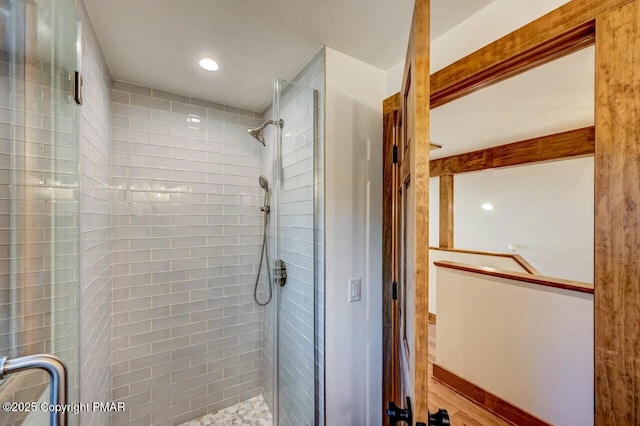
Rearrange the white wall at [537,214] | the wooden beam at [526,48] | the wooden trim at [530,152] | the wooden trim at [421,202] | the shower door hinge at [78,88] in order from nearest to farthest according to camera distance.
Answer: the wooden trim at [421,202]
the wooden beam at [526,48]
the shower door hinge at [78,88]
the wooden trim at [530,152]
the white wall at [537,214]

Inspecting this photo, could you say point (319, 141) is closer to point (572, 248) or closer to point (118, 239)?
point (118, 239)

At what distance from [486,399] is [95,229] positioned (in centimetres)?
308

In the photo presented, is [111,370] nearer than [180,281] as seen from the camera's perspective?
Yes

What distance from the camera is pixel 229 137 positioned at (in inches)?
83.0

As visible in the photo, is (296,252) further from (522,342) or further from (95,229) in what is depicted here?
(522,342)

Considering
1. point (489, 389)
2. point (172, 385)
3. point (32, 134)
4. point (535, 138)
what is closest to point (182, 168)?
point (32, 134)

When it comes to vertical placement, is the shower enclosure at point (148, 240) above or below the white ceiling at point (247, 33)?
below

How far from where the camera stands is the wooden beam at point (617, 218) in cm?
68

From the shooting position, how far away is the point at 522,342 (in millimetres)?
1899

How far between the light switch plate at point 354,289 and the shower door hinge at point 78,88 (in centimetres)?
155

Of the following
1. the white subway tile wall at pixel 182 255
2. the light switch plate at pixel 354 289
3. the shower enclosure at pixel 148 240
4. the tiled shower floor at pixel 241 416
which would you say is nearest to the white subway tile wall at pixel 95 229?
the shower enclosure at pixel 148 240

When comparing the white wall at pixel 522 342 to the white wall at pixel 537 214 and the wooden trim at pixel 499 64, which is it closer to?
the wooden trim at pixel 499 64

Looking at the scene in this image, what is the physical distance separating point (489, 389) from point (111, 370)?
288cm

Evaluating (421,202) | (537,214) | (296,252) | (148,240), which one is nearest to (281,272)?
(296,252)
